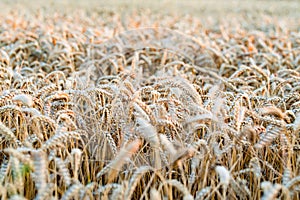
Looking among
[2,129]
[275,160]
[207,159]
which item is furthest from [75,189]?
[275,160]

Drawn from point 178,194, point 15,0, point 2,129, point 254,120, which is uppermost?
point 15,0

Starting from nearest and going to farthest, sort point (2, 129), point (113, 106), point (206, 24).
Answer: point (2, 129), point (113, 106), point (206, 24)

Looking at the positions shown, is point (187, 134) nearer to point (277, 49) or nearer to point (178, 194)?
point (178, 194)

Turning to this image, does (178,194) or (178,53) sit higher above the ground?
(178,53)

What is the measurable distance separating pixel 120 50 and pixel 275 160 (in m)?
2.31

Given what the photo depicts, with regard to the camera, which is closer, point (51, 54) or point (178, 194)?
point (178, 194)

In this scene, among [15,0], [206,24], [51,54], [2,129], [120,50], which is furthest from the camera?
[15,0]

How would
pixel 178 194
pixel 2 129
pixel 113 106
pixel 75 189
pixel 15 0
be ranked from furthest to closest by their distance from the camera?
pixel 15 0 < pixel 113 106 < pixel 178 194 < pixel 2 129 < pixel 75 189

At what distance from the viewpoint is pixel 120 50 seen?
4.19 meters

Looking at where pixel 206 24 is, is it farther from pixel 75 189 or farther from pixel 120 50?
pixel 75 189

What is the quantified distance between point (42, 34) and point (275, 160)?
3.34 m

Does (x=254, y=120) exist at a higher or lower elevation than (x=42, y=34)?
lower

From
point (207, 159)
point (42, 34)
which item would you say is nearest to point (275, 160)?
point (207, 159)

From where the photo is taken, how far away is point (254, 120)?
88.7 inches
